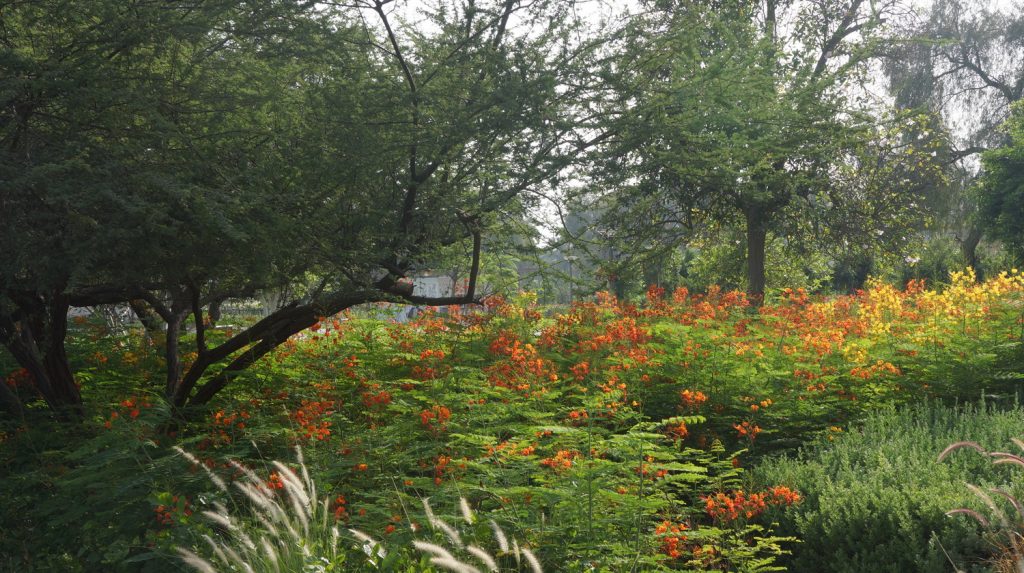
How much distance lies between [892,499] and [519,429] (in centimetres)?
210

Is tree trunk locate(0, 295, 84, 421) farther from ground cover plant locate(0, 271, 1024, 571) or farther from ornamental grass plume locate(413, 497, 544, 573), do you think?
ornamental grass plume locate(413, 497, 544, 573)

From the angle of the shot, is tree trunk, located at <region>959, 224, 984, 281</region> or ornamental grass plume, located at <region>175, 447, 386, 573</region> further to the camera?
tree trunk, located at <region>959, 224, 984, 281</region>

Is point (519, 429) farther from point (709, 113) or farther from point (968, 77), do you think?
point (968, 77)

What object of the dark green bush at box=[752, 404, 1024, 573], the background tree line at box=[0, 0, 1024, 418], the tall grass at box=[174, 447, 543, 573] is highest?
the background tree line at box=[0, 0, 1024, 418]

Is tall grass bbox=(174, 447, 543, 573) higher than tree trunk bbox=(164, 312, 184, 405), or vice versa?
tree trunk bbox=(164, 312, 184, 405)

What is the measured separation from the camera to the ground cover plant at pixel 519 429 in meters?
4.05

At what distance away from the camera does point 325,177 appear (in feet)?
20.3

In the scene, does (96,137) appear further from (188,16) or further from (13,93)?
(188,16)

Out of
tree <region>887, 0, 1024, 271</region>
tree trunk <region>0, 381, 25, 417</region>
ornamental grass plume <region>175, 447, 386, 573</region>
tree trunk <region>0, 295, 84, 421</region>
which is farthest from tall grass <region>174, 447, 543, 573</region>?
tree <region>887, 0, 1024, 271</region>

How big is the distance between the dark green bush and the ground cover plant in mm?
98

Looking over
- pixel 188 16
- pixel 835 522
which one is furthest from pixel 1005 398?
pixel 188 16

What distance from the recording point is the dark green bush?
4203 mm

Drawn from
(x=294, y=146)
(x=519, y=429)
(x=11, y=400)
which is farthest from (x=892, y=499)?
(x=11, y=400)

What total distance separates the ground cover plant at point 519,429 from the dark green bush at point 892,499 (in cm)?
10
